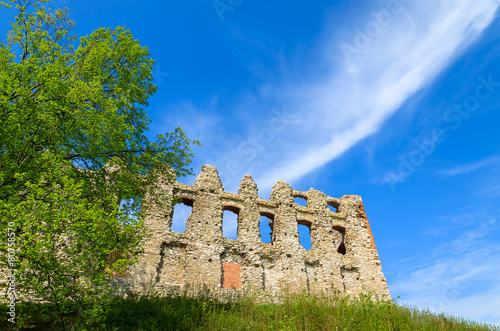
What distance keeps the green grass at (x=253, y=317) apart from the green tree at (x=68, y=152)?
1.09 meters

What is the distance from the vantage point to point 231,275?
17.2 metres

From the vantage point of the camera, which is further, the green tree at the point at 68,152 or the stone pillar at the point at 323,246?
the stone pillar at the point at 323,246

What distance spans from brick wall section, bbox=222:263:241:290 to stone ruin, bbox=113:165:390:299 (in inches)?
2.1

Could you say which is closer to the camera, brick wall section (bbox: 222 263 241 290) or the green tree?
the green tree

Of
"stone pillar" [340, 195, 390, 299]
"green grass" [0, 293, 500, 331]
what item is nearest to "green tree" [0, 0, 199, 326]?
"green grass" [0, 293, 500, 331]

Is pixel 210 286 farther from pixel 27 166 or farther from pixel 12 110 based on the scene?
pixel 12 110

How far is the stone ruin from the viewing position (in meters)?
16.0

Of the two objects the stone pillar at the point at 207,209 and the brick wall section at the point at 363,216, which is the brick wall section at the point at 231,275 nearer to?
the stone pillar at the point at 207,209

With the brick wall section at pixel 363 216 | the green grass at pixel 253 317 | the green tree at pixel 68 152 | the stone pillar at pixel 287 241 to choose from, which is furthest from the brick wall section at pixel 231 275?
the brick wall section at pixel 363 216

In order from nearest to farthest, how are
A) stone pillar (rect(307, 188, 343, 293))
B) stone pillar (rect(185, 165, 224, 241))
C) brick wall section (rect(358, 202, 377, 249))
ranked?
stone pillar (rect(185, 165, 224, 241)) → stone pillar (rect(307, 188, 343, 293)) → brick wall section (rect(358, 202, 377, 249))

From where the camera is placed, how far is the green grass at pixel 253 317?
9.46 m

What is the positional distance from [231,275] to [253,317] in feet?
21.7

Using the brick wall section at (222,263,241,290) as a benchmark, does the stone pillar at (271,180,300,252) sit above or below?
above

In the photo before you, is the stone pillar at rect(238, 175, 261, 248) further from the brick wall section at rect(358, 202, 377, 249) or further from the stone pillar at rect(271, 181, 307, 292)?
the brick wall section at rect(358, 202, 377, 249)
